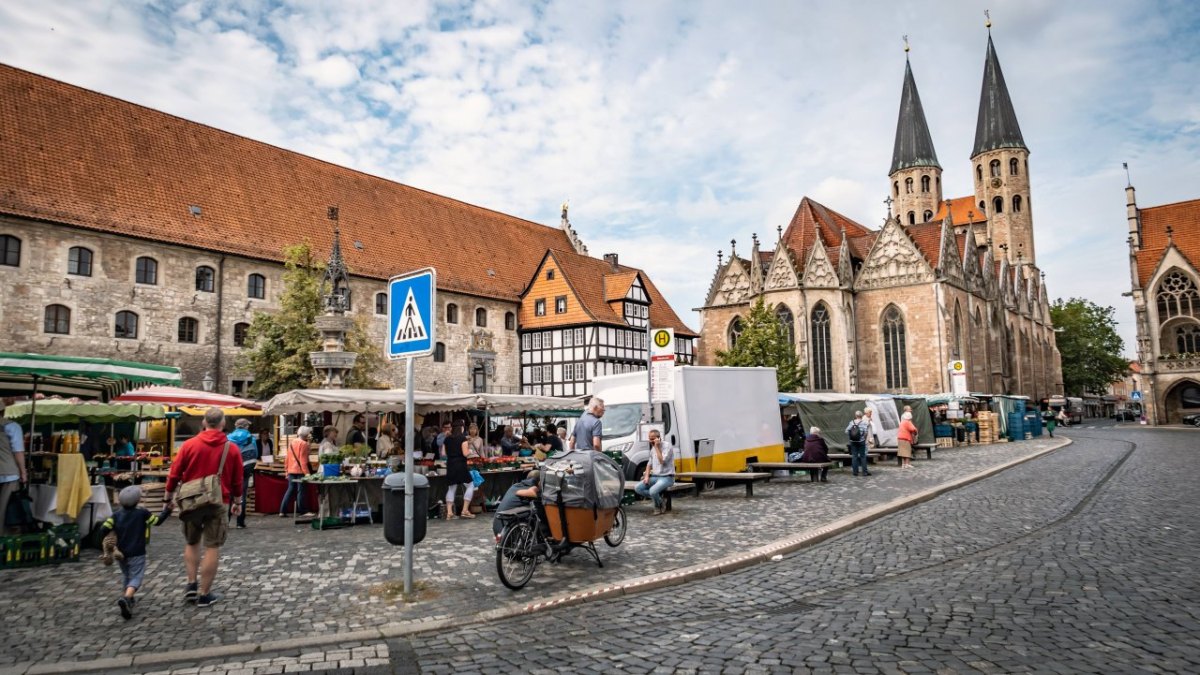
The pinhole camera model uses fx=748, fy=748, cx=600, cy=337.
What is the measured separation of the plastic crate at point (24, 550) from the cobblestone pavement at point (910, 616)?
5443 millimetres

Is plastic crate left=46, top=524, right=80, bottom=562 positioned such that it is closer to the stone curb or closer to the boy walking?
the boy walking

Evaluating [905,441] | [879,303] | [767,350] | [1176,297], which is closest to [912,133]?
[1176,297]

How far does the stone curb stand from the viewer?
489cm

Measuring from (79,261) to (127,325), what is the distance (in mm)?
2797

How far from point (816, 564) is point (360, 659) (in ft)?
15.8

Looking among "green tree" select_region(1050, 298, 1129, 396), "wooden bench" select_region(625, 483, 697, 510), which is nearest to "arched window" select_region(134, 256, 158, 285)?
"wooden bench" select_region(625, 483, 697, 510)

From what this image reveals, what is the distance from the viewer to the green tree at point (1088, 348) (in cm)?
7944

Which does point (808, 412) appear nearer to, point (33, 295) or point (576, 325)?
point (576, 325)

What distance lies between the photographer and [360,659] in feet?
16.4

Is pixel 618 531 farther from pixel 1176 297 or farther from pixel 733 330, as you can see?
pixel 1176 297

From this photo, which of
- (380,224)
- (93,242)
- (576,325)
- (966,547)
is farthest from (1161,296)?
(93,242)

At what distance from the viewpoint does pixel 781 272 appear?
1913 inches

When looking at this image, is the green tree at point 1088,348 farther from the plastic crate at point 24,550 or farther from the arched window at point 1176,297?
the plastic crate at point 24,550

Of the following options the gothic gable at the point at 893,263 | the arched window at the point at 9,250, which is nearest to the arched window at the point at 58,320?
the arched window at the point at 9,250
